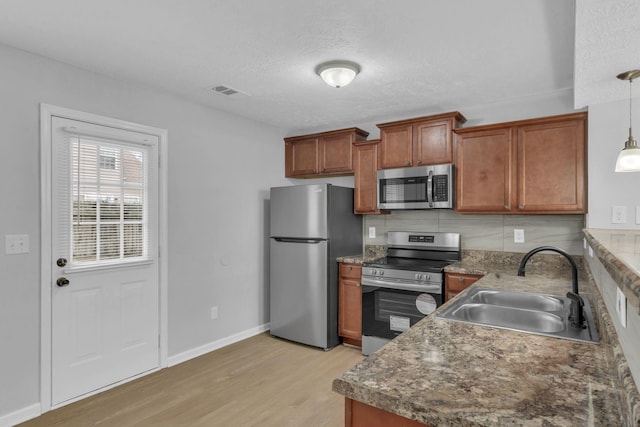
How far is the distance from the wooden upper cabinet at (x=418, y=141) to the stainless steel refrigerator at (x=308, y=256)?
617 millimetres

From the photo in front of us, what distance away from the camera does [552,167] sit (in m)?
2.96

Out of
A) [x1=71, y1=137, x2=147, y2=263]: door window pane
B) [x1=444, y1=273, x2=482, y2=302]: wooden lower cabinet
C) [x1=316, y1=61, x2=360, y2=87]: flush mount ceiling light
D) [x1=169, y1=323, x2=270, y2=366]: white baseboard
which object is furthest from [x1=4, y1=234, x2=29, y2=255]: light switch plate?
[x1=444, y1=273, x2=482, y2=302]: wooden lower cabinet

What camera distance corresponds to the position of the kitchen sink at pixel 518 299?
190 centimetres

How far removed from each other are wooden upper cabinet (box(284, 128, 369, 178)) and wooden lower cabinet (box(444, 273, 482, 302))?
1566mm

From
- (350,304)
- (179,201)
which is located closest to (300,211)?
(350,304)

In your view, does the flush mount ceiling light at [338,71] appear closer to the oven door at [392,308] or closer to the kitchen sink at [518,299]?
the kitchen sink at [518,299]

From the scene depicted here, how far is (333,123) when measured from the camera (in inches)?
172

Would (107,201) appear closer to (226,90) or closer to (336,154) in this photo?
(226,90)

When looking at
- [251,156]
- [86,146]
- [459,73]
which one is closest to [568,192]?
[459,73]

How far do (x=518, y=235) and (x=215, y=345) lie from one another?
308cm

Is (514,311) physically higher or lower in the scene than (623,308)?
lower

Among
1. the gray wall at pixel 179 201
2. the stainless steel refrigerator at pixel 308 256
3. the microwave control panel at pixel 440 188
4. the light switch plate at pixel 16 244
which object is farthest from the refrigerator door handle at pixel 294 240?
the light switch plate at pixel 16 244

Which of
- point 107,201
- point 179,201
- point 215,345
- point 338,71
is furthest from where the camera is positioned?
point 215,345

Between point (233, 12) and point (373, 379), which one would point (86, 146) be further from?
point (373, 379)
